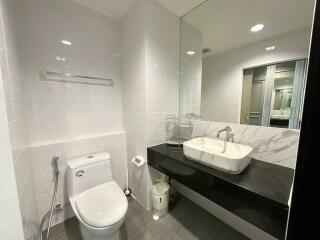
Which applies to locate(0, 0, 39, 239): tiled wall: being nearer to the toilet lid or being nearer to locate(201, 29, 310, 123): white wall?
the toilet lid

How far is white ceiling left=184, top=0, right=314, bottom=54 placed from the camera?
A: 3.35 ft

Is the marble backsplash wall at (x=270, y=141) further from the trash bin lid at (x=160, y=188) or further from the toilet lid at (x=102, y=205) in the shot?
the toilet lid at (x=102, y=205)

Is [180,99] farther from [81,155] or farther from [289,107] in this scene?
[81,155]

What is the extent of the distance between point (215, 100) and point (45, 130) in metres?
1.80

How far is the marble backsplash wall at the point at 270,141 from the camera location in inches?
43.2

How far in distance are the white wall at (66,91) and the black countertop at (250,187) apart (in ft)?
3.29

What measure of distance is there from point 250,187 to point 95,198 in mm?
1266

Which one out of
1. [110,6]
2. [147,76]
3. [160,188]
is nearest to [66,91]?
[147,76]

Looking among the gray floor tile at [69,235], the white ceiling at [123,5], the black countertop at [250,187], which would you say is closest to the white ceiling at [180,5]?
the white ceiling at [123,5]

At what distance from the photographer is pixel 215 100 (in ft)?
5.15

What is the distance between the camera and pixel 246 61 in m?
1.31

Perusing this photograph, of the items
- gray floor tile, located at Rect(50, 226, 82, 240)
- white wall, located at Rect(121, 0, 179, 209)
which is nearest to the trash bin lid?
white wall, located at Rect(121, 0, 179, 209)

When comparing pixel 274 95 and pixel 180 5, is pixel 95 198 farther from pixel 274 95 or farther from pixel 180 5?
pixel 180 5

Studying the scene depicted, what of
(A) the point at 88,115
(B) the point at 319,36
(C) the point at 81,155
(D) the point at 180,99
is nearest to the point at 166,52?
(D) the point at 180,99
